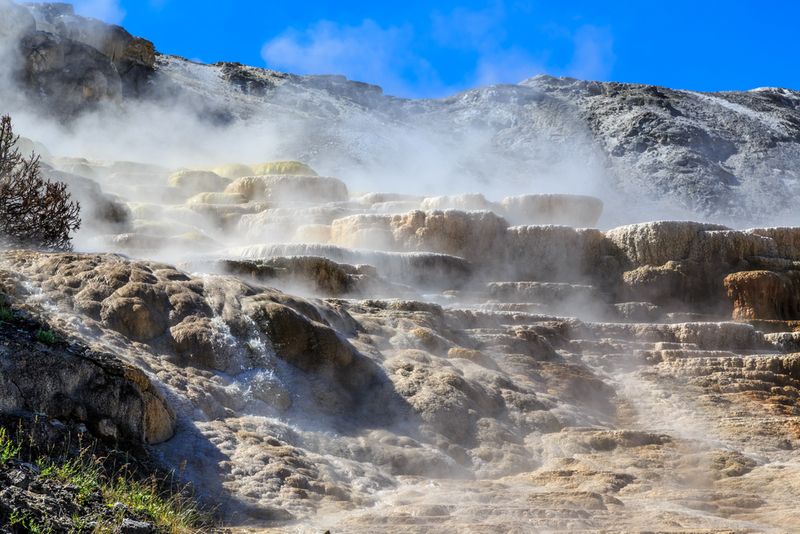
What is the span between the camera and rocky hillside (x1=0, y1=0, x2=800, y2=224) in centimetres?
3919

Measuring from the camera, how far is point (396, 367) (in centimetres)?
916

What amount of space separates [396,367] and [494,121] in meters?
41.5

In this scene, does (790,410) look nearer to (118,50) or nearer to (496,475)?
(496,475)

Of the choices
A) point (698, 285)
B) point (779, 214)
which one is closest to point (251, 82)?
point (779, 214)

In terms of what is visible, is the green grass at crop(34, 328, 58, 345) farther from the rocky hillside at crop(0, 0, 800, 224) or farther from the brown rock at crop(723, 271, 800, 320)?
the rocky hillside at crop(0, 0, 800, 224)

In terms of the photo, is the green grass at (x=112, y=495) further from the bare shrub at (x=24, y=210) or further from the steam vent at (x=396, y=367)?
the bare shrub at (x=24, y=210)

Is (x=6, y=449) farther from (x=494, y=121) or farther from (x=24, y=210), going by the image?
(x=494, y=121)

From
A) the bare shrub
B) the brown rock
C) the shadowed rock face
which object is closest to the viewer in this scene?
the shadowed rock face

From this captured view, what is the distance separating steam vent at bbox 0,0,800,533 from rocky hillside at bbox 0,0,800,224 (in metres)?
13.8

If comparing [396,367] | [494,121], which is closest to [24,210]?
[396,367]

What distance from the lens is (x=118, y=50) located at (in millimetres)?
42656

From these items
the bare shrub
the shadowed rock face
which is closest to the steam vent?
the shadowed rock face

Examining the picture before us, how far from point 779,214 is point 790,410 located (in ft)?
106

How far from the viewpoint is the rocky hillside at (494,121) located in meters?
39.2
